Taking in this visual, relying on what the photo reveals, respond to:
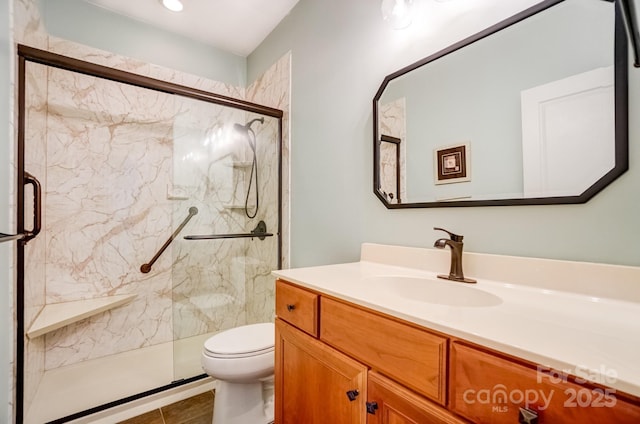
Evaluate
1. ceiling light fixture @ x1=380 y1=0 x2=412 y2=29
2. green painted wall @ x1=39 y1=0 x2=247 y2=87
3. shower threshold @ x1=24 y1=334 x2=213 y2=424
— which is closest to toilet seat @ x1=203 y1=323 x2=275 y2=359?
shower threshold @ x1=24 y1=334 x2=213 y2=424

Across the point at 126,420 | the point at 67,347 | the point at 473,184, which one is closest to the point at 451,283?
the point at 473,184

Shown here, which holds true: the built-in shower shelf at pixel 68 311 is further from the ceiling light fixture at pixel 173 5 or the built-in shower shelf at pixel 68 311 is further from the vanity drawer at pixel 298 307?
the ceiling light fixture at pixel 173 5

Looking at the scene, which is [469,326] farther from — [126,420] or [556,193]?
[126,420]

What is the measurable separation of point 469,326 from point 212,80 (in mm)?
2779

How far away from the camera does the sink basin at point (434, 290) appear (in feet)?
2.90

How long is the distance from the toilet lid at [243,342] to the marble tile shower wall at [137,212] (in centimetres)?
49

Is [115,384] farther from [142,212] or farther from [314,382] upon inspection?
[314,382]

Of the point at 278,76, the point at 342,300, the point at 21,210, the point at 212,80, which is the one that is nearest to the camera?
the point at 342,300

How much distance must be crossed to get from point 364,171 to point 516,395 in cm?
112

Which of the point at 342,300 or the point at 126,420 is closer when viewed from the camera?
Answer: the point at 342,300

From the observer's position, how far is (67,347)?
1951 millimetres

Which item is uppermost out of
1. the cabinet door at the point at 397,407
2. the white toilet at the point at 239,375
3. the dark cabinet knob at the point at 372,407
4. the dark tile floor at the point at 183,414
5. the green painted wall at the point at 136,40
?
the green painted wall at the point at 136,40

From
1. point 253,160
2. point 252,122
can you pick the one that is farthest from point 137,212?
point 252,122

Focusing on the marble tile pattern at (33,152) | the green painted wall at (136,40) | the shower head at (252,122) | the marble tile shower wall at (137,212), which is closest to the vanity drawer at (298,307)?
the marble tile shower wall at (137,212)
